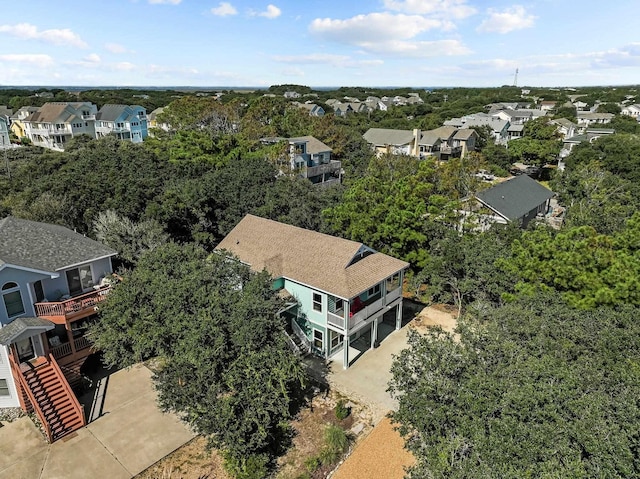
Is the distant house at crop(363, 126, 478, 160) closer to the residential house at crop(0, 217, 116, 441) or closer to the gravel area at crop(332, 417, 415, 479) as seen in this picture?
the residential house at crop(0, 217, 116, 441)

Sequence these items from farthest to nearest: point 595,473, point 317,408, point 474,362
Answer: point 317,408, point 474,362, point 595,473

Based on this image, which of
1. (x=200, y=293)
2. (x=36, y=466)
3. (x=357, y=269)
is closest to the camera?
(x=36, y=466)

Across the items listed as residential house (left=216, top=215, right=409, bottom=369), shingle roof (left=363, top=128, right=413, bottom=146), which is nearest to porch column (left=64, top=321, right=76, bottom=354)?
residential house (left=216, top=215, right=409, bottom=369)

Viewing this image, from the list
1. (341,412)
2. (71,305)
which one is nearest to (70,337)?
(71,305)

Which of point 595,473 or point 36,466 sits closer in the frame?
point 595,473

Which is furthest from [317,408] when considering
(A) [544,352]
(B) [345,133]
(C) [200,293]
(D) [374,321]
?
(B) [345,133]

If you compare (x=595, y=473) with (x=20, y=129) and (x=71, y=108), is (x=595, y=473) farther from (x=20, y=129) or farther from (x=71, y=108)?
Result: (x=20, y=129)
